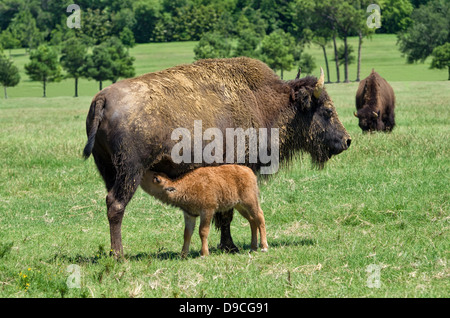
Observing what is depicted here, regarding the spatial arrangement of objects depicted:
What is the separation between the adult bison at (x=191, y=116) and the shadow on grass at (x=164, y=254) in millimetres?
218

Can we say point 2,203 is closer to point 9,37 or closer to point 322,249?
point 322,249

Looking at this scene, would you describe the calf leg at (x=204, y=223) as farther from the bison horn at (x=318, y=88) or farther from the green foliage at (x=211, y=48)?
the green foliage at (x=211, y=48)

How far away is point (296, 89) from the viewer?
31.4 ft

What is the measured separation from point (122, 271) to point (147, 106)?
2037mm

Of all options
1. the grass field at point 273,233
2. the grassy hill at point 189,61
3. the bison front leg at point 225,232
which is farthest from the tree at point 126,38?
the bison front leg at point 225,232

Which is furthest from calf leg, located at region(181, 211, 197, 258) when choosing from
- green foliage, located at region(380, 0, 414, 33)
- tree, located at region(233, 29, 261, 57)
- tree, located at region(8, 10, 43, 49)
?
green foliage, located at region(380, 0, 414, 33)

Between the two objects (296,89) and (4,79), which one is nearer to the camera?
(296,89)

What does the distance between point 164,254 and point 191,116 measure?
1815 mm

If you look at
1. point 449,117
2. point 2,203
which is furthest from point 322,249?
point 449,117

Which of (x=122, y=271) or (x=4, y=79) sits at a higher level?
(x=122, y=271)

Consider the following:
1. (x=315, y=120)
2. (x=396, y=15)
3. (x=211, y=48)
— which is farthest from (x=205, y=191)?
(x=396, y=15)

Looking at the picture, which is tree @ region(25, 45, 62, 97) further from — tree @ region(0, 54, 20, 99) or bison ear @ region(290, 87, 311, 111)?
bison ear @ region(290, 87, 311, 111)

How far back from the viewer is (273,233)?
32.0 ft
